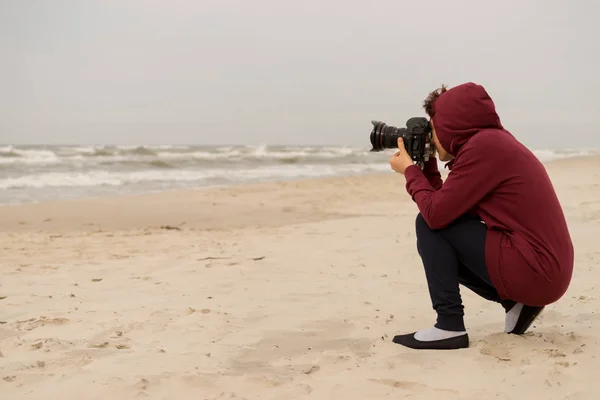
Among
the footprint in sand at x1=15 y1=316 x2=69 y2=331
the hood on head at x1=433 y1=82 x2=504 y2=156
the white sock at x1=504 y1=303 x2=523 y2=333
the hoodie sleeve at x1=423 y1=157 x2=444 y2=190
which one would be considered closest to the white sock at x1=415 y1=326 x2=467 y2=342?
the white sock at x1=504 y1=303 x2=523 y2=333

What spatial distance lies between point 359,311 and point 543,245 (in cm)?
118

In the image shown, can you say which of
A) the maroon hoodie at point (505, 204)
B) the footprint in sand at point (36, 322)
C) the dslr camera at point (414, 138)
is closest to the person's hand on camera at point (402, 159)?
the dslr camera at point (414, 138)

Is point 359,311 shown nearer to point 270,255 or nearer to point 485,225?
point 485,225

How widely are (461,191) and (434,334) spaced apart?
0.60 meters

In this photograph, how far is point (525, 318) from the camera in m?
2.33

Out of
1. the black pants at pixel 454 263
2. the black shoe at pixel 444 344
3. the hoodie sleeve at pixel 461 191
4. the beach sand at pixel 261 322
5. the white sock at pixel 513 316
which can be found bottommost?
the beach sand at pixel 261 322

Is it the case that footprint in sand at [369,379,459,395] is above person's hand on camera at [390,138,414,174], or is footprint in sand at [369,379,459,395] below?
below

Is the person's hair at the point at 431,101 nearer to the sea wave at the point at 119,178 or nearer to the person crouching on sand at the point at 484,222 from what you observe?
the person crouching on sand at the point at 484,222

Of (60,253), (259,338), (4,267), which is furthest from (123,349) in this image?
(60,253)

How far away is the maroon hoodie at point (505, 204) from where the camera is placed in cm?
212

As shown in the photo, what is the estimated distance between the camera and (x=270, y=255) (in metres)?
4.68

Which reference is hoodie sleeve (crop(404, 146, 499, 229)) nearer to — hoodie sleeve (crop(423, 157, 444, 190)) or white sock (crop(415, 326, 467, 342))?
hoodie sleeve (crop(423, 157, 444, 190))

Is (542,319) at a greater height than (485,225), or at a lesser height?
lesser

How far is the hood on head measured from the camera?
220 centimetres
